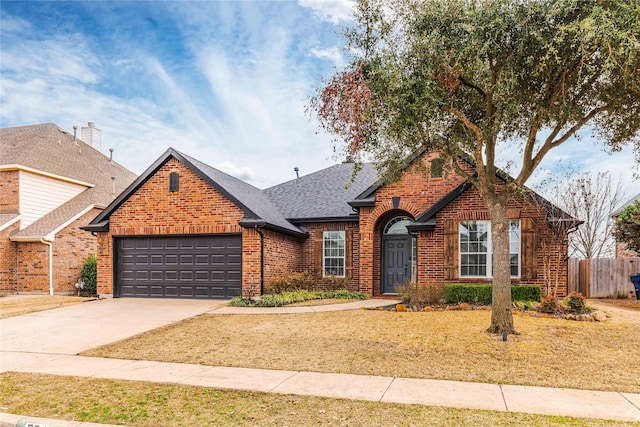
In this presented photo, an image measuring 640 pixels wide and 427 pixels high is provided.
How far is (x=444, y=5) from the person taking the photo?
896 cm

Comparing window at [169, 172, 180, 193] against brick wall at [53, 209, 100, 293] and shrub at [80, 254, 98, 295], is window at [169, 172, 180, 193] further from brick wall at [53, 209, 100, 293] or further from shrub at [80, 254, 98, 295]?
brick wall at [53, 209, 100, 293]

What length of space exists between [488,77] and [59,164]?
2121cm

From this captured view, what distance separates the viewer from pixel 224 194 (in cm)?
1595

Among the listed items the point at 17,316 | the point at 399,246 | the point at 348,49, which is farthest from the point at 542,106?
the point at 17,316

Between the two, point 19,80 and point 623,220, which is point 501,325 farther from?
point 19,80

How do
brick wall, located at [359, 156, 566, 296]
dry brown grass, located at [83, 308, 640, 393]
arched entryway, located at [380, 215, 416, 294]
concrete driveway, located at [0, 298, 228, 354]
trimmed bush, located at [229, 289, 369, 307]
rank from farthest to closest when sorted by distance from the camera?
1. arched entryway, located at [380, 215, 416, 294]
2. brick wall, located at [359, 156, 566, 296]
3. trimmed bush, located at [229, 289, 369, 307]
4. concrete driveway, located at [0, 298, 228, 354]
5. dry brown grass, located at [83, 308, 640, 393]

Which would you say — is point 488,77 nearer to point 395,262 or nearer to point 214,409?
point 214,409

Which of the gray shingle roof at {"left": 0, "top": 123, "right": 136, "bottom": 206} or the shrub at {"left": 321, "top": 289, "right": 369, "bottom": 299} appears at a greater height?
the gray shingle roof at {"left": 0, "top": 123, "right": 136, "bottom": 206}

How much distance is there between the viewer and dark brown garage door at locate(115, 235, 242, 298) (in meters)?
16.0

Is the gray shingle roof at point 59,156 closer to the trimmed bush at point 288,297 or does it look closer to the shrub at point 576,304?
the trimmed bush at point 288,297

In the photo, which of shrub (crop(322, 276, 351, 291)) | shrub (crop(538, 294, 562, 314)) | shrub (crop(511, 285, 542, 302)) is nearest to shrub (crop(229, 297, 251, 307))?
shrub (crop(322, 276, 351, 291))

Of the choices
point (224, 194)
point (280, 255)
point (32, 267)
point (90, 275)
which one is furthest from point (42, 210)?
point (280, 255)

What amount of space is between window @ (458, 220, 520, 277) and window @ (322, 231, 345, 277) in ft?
16.3

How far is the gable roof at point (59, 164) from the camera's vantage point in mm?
20703
